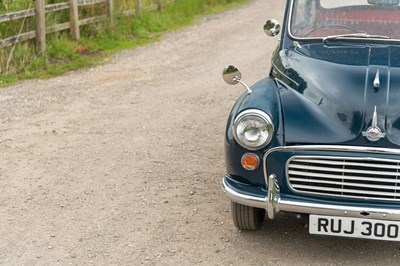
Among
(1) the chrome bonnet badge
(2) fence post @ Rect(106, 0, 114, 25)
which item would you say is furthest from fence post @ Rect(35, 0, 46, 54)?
(1) the chrome bonnet badge

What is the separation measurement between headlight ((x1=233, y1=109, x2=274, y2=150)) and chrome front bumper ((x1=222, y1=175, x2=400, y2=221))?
24 cm

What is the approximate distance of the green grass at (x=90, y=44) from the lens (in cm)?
1027

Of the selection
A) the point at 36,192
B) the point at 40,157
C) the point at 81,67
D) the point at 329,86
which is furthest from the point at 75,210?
the point at 81,67

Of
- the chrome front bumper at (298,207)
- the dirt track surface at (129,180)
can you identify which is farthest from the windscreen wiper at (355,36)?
the chrome front bumper at (298,207)

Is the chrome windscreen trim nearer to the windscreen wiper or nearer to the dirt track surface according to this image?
the windscreen wiper

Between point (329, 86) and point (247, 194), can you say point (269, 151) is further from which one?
point (329, 86)

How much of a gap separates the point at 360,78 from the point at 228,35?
31.1 feet

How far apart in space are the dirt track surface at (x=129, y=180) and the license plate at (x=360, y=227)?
0.38 meters

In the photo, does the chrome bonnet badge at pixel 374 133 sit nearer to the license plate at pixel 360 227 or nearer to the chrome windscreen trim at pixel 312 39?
the license plate at pixel 360 227

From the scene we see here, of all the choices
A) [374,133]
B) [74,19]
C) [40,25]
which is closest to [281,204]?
[374,133]

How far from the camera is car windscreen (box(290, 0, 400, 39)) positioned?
18.2 ft

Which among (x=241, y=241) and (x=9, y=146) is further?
(x=9, y=146)

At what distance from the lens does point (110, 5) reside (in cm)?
1318

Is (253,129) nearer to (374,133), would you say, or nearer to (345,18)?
(374,133)
